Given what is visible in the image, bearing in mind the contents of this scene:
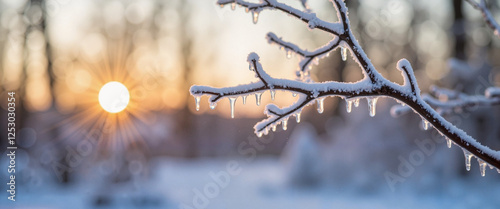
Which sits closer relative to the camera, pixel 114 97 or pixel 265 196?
pixel 265 196

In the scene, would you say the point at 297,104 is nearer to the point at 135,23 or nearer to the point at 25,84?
the point at 25,84

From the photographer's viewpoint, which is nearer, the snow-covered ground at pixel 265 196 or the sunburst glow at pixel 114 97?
the snow-covered ground at pixel 265 196

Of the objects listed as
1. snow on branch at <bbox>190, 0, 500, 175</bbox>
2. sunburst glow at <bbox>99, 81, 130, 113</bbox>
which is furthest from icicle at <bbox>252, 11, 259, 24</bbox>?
sunburst glow at <bbox>99, 81, 130, 113</bbox>

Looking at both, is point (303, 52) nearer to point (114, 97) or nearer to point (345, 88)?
point (345, 88)

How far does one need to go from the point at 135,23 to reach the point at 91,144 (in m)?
6.58

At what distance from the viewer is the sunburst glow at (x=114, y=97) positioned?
12259 millimetres

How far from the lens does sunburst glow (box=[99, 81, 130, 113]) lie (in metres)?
12.3

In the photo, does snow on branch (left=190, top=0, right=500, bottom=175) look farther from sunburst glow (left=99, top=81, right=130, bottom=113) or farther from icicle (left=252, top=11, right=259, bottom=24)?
sunburst glow (left=99, top=81, right=130, bottom=113)

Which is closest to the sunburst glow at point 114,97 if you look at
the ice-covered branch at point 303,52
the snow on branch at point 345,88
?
the ice-covered branch at point 303,52

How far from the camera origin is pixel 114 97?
12.6 metres

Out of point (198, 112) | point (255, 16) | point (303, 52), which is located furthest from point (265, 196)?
point (255, 16)

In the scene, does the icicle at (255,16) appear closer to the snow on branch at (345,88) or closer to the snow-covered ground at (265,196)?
the snow on branch at (345,88)

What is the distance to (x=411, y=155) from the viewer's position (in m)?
9.81

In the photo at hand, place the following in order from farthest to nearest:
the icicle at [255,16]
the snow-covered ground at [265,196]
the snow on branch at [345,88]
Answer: the snow-covered ground at [265,196]
the icicle at [255,16]
the snow on branch at [345,88]
